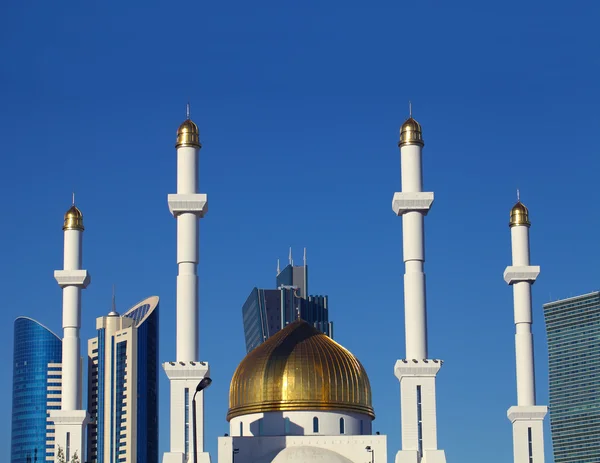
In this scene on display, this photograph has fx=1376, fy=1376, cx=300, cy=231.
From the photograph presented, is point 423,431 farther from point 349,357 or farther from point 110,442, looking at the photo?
point 110,442

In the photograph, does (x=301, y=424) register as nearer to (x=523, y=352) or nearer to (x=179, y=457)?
(x=179, y=457)

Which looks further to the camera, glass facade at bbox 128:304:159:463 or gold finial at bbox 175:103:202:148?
glass facade at bbox 128:304:159:463

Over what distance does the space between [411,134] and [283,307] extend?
117763mm

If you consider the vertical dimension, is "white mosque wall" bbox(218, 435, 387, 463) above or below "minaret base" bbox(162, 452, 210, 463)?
above

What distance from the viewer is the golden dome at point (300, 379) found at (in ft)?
188

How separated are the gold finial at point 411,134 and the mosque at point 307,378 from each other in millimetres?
49

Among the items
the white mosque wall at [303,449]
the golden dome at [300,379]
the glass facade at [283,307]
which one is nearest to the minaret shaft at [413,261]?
the white mosque wall at [303,449]

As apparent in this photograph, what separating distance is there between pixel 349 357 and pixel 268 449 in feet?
20.4

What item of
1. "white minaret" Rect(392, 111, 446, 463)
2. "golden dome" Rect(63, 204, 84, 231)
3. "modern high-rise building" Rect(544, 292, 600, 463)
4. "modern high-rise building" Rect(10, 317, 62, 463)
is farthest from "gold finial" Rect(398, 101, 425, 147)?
"modern high-rise building" Rect(10, 317, 62, 463)

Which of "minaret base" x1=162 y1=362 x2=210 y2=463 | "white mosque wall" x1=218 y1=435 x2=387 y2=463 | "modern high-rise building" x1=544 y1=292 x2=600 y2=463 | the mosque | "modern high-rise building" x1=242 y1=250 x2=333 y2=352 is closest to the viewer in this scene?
"minaret base" x1=162 y1=362 x2=210 y2=463

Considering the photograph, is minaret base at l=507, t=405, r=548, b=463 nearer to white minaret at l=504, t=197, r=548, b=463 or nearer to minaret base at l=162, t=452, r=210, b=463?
white minaret at l=504, t=197, r=548, b=463

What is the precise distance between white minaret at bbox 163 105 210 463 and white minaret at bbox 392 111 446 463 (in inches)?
300

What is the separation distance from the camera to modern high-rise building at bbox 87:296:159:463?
14900 centimetres

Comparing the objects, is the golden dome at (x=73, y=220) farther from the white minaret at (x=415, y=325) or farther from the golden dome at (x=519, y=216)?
the golden dome at (x=519, y=216)
